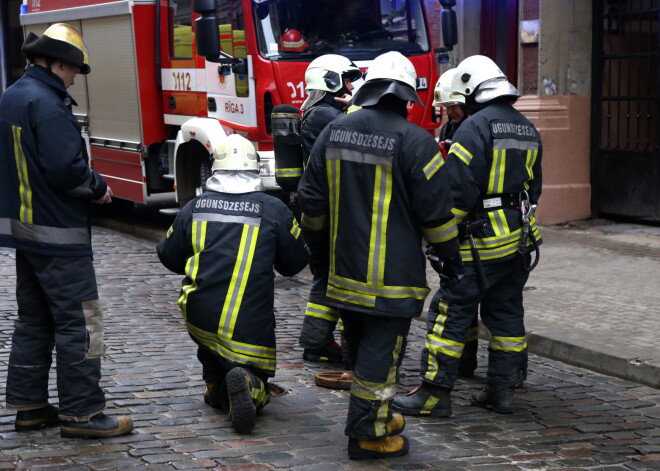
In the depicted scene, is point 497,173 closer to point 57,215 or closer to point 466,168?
point 466,168

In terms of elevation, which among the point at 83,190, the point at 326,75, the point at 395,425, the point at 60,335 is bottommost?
the point at 395,425

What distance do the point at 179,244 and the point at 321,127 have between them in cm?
160

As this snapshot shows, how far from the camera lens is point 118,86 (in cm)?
1283

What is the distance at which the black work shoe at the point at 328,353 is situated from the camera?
23.2 feet

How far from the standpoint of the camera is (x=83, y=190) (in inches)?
210

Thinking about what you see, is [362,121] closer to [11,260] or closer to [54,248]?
[54,248]

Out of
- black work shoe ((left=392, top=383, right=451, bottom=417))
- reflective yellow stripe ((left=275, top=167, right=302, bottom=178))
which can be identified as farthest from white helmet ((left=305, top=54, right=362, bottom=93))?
black work shoe ((left=392, top=383, right=451, bottom=417))

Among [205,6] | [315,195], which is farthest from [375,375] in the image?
[205,6]

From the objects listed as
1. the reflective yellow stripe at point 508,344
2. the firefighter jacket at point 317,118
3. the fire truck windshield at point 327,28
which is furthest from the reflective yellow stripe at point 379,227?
the fire truck windshield at point 327,28

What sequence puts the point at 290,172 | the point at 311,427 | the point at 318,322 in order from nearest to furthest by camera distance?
1. the point at 311,427
2. the point at 318,322
3. the point at 290,172

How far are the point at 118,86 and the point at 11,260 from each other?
2.54m

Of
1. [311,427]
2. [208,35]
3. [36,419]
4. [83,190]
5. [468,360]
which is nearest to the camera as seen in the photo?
[83,190]

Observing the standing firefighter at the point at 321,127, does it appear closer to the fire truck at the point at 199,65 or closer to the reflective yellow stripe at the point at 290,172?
the reflective yellow stripe at the point at 290,172

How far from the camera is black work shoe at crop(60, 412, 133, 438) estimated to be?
17.7 ft
